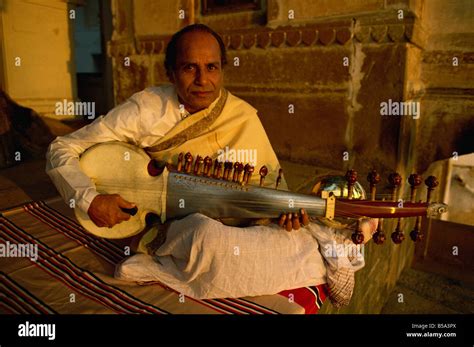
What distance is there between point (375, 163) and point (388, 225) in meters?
0.65

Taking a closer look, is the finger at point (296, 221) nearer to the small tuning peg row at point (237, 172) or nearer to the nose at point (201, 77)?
the small tuning peg row at point (237, 172)

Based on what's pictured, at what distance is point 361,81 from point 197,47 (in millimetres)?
2021

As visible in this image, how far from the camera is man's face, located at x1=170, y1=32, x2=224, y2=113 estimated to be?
81.4 inches

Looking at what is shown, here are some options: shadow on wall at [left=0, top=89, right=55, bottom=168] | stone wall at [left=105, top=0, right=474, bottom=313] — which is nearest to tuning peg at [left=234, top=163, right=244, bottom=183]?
stone wall at [left=105, top=0, right=474, bottom=313]

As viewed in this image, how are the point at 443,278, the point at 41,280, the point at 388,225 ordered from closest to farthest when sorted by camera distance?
the point at 41,280, the point at 388,225, the point at 443,278

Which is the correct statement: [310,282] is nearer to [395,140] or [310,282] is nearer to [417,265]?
[395,140]

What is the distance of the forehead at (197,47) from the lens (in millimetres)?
2064

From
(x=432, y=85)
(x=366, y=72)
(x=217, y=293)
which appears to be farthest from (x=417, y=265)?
(x=217, y=293)

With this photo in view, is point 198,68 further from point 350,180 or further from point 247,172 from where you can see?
point 350,180

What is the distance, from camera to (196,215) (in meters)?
1.82

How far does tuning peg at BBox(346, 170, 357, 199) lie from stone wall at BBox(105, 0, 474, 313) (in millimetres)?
1242

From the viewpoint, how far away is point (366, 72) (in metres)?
3.41

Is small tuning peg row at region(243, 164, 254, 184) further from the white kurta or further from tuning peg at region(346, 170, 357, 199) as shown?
tuning peg at region(346, 170, 357, 199)

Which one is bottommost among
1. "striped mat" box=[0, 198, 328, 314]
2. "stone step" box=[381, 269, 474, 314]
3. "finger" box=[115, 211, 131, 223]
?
"stone step" box=[381, 269, 474, 314]
